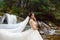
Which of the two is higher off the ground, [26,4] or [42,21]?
[26,4]

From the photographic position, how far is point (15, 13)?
27.9 ft

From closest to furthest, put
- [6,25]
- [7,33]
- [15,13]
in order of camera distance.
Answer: [7,33] < [6,25] < [15,13]

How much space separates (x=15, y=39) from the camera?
22.2 ft

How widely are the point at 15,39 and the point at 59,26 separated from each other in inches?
101

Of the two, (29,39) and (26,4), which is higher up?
(26,4)

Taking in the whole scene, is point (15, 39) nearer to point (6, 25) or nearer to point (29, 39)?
point (29, 39)

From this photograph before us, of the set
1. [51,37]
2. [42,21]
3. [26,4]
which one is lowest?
[51,37]

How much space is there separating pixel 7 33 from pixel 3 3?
228cm

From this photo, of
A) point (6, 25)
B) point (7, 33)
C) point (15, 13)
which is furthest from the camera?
point (15, 13)

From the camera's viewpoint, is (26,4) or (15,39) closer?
(15,39)

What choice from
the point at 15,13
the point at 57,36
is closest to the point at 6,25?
the point at 15,13

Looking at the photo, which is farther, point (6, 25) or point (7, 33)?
point (6, 25)

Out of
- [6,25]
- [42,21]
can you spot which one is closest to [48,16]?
[42,21]

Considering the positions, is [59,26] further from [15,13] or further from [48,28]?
[15,13]
